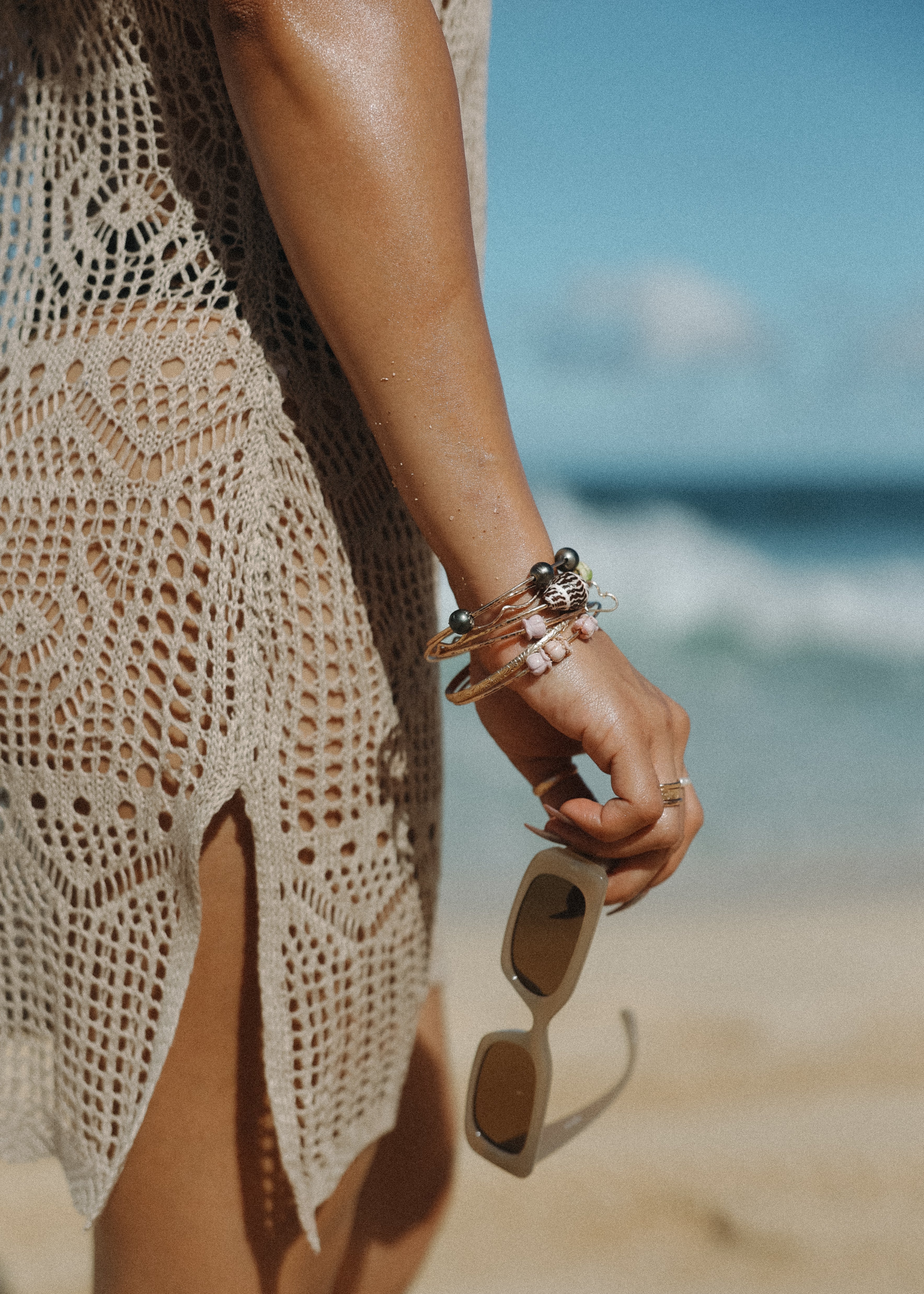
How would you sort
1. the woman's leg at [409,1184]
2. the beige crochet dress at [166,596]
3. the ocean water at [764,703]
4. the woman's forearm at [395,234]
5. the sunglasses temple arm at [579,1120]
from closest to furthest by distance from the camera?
the woman's forearm at [395,234]
the beige crochet dress at [166,596]
the sunglasses temple arm at [579,1120]
the woman's leg at [409,1184]
the ocean water at [764,703]

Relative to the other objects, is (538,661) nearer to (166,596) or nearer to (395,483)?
(395,483)

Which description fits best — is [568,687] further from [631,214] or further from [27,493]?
[631,214]

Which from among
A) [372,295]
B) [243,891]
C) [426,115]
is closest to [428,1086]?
[243,891]

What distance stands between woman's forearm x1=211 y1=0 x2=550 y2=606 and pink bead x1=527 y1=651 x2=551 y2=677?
55 millimetres

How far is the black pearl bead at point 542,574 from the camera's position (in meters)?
0.82

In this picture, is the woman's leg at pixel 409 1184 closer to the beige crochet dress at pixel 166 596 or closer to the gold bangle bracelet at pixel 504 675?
the beige crochet dress at pixel 166 596

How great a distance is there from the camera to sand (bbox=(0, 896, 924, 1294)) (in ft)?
6.81

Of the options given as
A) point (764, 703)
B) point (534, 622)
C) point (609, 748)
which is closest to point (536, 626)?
point (534, 622)

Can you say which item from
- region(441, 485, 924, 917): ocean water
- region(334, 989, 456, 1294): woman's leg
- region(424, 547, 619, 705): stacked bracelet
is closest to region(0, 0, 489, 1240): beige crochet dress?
region(424, 547, 619, 705): stacked bracelet

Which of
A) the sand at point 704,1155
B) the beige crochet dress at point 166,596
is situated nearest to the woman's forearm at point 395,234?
the beige crochet dress at point 166,596

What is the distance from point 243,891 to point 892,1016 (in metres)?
2.68

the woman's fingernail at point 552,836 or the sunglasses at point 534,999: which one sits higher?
the woman's fingernail at point 552,836

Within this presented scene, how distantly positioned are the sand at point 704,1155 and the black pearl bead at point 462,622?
2.12 feet

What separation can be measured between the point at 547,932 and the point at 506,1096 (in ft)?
0.56
